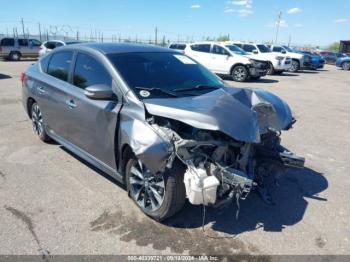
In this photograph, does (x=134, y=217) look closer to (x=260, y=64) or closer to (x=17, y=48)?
(x=260, y=64)

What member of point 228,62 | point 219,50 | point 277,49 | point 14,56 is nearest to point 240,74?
point 228,62

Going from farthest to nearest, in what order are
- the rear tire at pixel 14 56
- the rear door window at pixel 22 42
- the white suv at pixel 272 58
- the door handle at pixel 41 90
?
the rear door window at pixel 22 42 < the rear tire at pixel 14 56 < the white suv at pixel 272 58 < the door handle at pixel 41 90

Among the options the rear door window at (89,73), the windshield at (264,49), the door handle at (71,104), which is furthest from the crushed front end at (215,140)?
the windshield at (264,49)

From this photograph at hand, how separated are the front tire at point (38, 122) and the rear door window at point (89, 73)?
1.53m

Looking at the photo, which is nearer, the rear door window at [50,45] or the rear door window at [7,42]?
the rear door window at [50,45]

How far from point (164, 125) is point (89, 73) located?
1.47 meters

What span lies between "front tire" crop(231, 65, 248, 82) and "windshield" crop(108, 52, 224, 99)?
39.1 feet

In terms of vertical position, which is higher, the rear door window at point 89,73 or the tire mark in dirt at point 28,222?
the rear door window at point 89,73

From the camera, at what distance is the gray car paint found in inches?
125

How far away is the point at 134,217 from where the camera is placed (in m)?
3.65

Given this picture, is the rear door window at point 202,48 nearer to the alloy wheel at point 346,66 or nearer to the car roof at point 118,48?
the car roof at point 118,48

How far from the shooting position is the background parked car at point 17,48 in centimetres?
2644

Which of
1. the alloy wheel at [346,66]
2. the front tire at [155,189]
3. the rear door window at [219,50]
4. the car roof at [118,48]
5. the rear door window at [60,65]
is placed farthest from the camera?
the alloy wheel at [346,66]

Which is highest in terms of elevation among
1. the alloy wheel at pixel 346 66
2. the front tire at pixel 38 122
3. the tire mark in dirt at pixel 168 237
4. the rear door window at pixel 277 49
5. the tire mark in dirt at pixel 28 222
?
the rear door window at pixel 277 49
